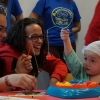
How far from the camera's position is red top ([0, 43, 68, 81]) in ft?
4.17

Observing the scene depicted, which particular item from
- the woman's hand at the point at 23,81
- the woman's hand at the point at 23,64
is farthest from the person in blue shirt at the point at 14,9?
the woman's hand at the point at 23,81

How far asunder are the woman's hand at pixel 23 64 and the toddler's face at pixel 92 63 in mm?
393

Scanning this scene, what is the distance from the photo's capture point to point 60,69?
4.91 feet

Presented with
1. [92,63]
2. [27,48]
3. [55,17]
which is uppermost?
[55,17]

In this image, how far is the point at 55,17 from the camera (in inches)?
85.1

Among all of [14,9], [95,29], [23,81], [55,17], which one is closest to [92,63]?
[95,29]

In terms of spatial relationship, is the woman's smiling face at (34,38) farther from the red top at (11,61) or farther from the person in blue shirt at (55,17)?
the person in blue shirt at (55,17)

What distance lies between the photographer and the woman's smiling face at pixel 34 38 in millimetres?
1354

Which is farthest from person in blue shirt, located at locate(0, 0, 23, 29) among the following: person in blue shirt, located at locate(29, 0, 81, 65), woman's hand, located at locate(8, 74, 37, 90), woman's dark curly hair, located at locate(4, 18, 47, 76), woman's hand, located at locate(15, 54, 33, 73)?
woman's hand, located at locate(8, 74, 37, 90)

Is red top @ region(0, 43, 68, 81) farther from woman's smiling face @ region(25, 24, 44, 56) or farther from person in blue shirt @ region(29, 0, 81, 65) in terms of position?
person in blue shirt @ region(29, 0, 81, 65)

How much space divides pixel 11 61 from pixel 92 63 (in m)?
0.50

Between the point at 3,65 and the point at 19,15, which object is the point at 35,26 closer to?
the point at 3,65

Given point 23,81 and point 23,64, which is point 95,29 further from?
point 23,81

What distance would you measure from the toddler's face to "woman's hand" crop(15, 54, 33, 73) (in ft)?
1.29
